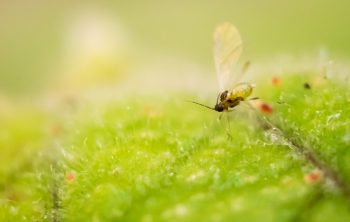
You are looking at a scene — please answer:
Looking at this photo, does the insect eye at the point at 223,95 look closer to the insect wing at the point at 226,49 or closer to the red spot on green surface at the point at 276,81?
the insect wing at the point at 226,49

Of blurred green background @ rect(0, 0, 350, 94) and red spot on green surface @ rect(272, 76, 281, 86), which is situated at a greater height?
blurred green background @ rect(0, 0, 350, 94)

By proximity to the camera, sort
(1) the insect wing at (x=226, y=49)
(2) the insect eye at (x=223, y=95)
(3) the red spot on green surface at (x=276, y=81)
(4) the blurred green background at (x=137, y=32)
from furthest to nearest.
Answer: (4) the blurred green background at (x=137, y=32)
(3) the red spot on green surface at (x=276, y=81)
(2) the insect eye at (x=223, y=95)
(1) the insect wing at (x=226, y=49)

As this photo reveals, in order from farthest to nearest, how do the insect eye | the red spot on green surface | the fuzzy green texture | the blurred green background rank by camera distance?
the blurred green background
the red spot on green surface
the insect eye
the fuzzy green texture

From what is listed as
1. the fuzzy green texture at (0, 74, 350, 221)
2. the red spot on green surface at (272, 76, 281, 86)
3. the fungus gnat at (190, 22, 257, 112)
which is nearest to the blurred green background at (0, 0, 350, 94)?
the red spot on green surface at (272, 76, 281, 86)

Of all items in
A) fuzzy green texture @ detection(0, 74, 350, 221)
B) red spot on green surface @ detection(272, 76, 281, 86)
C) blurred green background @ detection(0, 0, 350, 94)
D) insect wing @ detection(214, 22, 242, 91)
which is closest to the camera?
fuzzy green texture @ detection(0, 74, 350, 221)

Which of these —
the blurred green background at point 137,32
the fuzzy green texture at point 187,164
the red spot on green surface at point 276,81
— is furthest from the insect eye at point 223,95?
the blurred green background at point 137,32

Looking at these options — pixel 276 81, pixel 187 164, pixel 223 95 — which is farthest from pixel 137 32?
pixel 187 164

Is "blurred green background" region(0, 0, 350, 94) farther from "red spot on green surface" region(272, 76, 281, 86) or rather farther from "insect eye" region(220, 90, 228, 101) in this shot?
"insect eye" region(220, 90, 228, 101)
